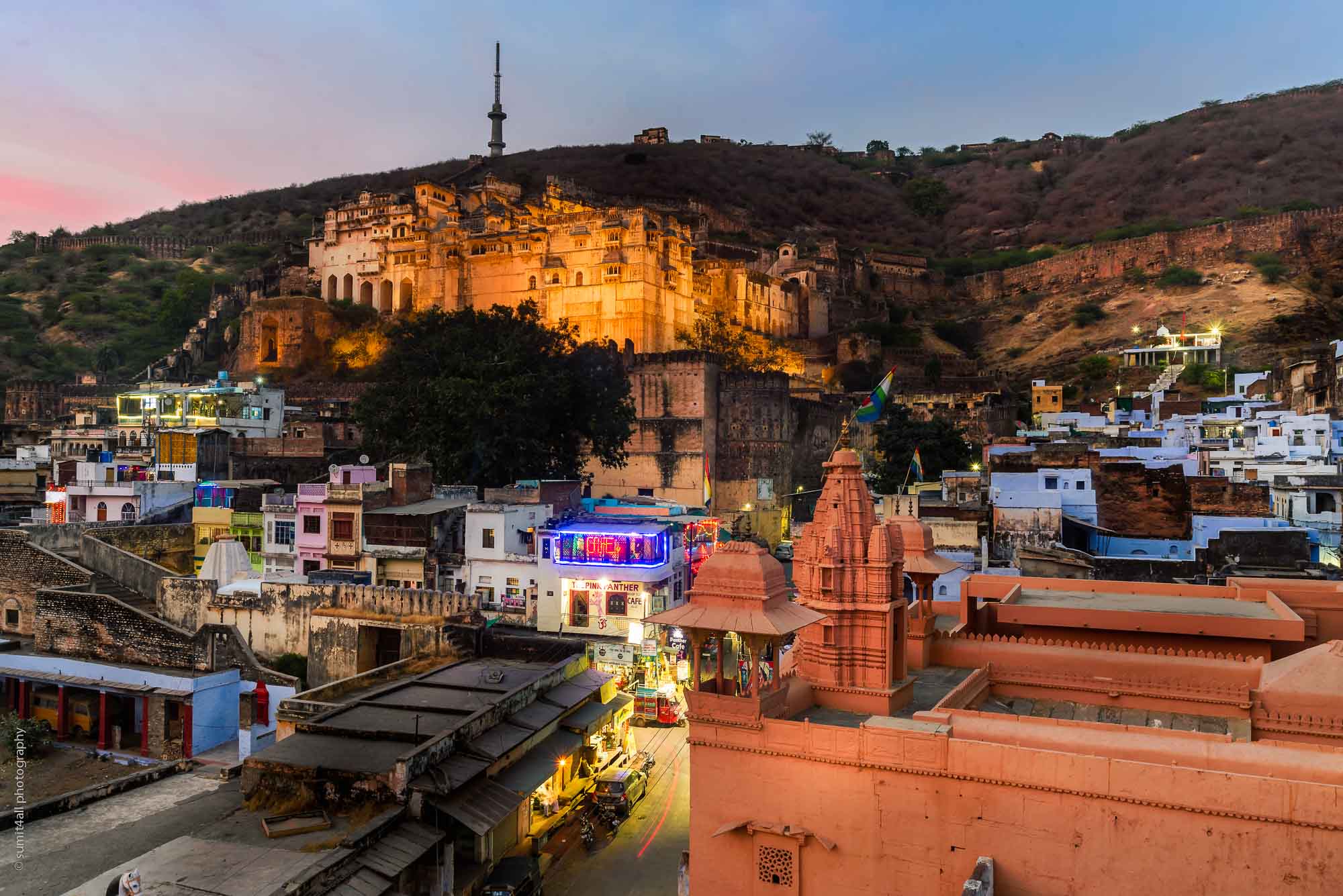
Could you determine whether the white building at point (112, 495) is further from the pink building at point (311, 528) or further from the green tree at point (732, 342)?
the green tree at point (732, 342)

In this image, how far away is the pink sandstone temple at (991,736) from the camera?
26.0 feet

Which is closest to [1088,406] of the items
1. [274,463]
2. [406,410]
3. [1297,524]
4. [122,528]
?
[1297,524]

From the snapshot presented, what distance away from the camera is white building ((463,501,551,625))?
25328mm

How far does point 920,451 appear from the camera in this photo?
134ft

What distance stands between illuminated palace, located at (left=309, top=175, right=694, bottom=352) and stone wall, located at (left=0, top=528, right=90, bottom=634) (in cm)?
3524

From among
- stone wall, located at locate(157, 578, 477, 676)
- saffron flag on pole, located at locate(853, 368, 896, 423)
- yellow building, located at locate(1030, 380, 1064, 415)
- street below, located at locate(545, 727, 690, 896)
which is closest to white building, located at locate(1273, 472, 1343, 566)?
saffron flag on pole, located at locate(853, 368, 896, 423)

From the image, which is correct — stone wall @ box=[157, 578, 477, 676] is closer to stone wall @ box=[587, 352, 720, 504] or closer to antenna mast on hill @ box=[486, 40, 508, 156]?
stone wall @ box=[587, 352, 720, 504]

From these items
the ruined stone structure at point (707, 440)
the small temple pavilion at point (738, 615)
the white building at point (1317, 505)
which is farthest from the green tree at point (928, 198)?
the small temple pavilion at point (738, 615)

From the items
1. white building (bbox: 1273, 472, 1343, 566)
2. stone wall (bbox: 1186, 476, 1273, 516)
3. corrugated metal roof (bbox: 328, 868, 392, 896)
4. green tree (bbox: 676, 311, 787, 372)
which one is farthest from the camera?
green tree (bbox: 676, 311, 787, 372)

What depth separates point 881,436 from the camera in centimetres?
4462

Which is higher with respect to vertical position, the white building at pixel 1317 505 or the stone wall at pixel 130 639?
the white building at pixel 1317 505

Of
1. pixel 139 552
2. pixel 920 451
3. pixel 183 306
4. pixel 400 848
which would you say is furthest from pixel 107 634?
pixel 183 306

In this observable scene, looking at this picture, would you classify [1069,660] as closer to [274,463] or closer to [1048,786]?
[1048,786]

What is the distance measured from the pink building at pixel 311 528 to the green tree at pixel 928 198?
109 m
